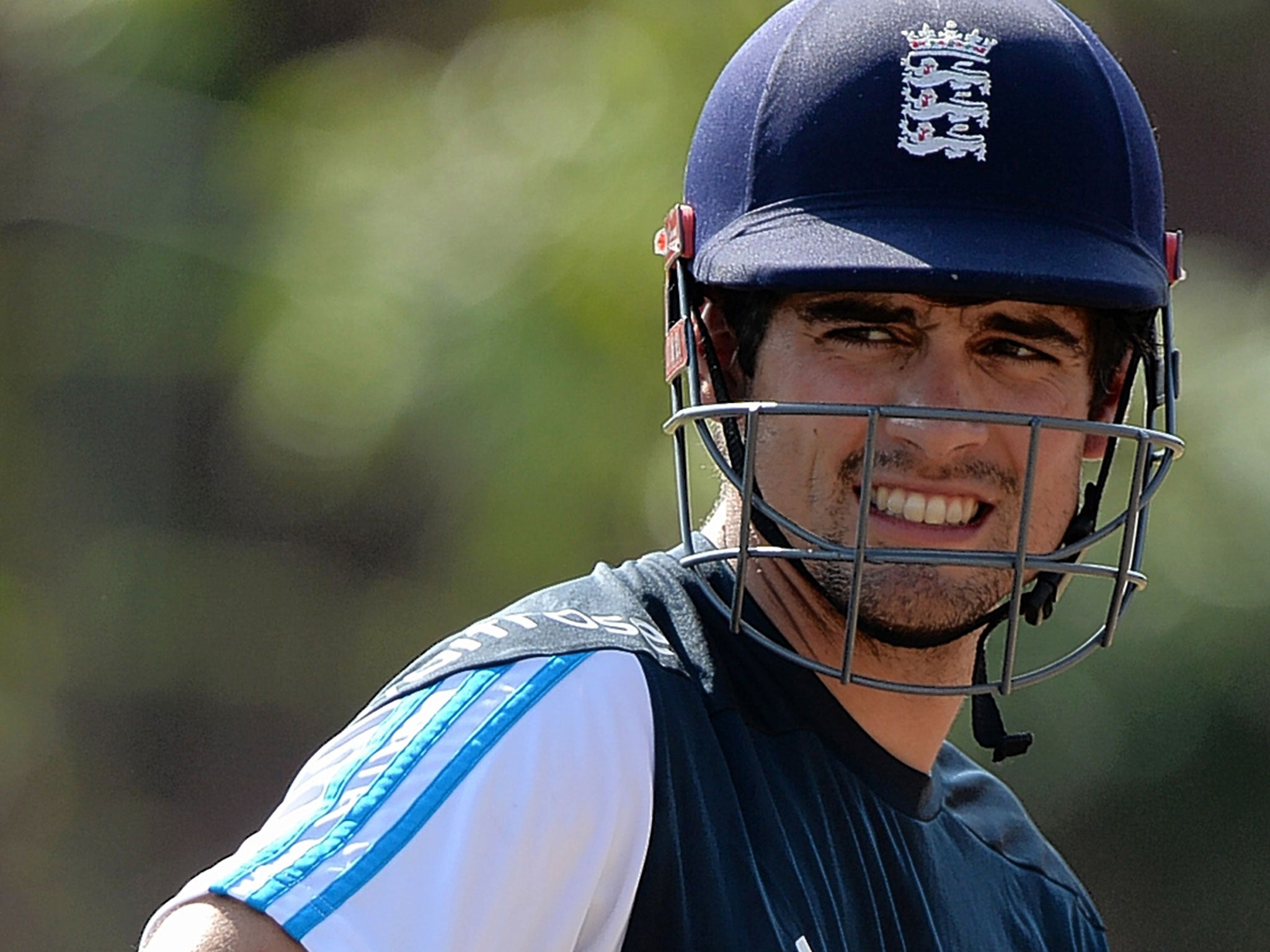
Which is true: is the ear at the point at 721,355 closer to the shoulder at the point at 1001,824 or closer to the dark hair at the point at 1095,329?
the dark hair at the point at 1095,329

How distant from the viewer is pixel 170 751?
6355 millimetres

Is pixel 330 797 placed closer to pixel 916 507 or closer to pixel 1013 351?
pixel 916 507

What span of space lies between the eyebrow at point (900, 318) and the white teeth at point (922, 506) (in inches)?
6.6

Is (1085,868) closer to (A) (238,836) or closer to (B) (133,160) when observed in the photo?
(A) (238,836)

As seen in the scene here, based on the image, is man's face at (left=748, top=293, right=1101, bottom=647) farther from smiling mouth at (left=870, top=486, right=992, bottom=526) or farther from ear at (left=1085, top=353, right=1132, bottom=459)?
ear at (left=1085, top=353, right=1132, bottom=459)

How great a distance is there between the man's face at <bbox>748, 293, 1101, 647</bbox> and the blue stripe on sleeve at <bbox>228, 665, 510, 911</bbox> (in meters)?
0.45

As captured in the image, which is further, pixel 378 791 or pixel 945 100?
pixel 945 100

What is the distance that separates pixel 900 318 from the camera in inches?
72.3

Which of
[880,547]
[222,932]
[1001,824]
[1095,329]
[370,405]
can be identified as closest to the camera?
[222,932]

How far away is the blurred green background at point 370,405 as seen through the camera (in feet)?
15.6

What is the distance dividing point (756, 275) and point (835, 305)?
3.4 inches

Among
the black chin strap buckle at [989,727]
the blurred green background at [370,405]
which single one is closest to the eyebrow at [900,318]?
the black chin strap buckle at [989,727]

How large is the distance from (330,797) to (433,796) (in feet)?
0.25

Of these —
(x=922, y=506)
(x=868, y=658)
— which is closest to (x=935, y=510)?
(x=922, y=506)
